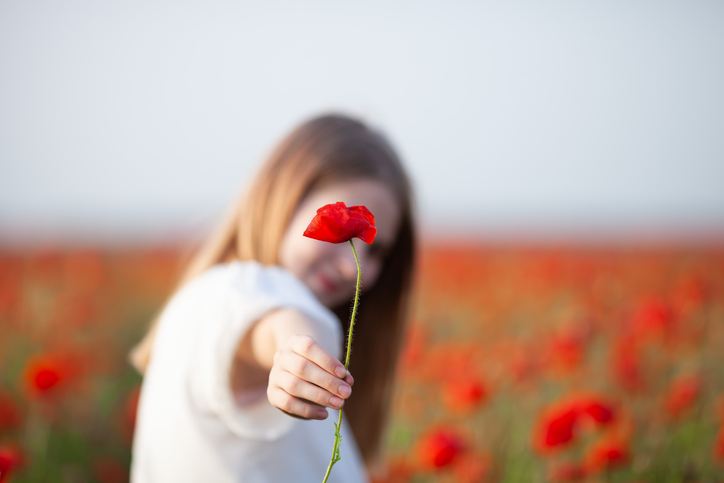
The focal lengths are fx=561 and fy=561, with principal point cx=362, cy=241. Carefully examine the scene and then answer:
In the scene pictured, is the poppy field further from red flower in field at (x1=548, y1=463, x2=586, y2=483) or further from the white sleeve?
the white sleeve

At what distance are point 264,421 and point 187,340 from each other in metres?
0.20

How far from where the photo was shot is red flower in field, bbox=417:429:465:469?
5.00ft

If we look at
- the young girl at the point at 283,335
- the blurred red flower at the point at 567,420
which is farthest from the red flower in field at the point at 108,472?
the blurred red flower at the point at 567,420

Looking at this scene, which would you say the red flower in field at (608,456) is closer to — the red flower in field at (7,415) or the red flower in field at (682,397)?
the red flower in field at (682,397)

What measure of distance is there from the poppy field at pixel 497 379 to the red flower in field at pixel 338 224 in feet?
2.57

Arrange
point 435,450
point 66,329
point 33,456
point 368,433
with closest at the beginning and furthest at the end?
point 435,450 < point 368,433 < point 33,456 < point 66,329

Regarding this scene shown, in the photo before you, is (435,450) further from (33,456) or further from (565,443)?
(33,456)

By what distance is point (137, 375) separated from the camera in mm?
2979

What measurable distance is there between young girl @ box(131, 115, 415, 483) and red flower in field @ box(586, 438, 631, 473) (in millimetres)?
613

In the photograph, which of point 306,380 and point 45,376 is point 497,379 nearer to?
point 45,376

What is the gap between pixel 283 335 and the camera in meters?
0.76

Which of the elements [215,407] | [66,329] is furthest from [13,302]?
[215,407]

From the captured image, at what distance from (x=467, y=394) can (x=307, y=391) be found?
139 centimetres

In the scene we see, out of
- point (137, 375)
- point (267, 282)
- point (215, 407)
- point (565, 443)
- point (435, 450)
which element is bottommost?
point (137, 375)
